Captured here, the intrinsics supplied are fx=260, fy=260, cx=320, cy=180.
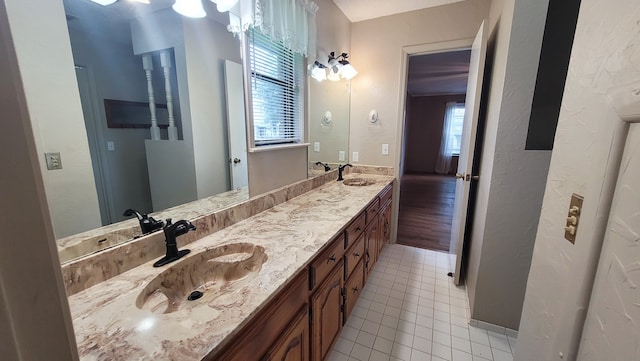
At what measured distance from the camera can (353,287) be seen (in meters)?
1.78

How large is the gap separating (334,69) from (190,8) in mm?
1582

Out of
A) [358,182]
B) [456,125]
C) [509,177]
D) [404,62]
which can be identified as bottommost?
[358,182]

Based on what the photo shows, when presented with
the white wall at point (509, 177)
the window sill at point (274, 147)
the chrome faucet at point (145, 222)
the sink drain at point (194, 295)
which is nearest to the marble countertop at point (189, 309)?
the sink drain at point (194, 295)

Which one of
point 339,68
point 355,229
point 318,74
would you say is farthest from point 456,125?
point 355,229

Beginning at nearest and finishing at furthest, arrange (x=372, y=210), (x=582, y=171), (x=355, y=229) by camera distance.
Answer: (x=582, y=171) < (x=355, y=229) < (x=372, y=210)

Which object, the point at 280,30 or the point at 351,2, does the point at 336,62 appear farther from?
the point at 280,30

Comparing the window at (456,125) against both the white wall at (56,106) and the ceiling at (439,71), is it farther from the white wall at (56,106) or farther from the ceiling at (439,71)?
the white wall at (56,106)

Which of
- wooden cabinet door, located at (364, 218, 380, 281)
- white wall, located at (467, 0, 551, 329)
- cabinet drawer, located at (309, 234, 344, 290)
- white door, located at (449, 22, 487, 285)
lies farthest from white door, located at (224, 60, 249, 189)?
white door, located at (449, 22, 487, 285)

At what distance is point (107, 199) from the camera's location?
0.98 m

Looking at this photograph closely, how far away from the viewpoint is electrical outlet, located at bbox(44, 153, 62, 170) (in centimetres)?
82

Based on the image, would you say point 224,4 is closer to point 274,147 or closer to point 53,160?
point 274,147

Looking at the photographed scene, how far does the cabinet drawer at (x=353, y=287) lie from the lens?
1.66 m

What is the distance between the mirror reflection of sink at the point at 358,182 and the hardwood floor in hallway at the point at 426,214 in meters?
1.00

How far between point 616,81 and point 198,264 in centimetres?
138
